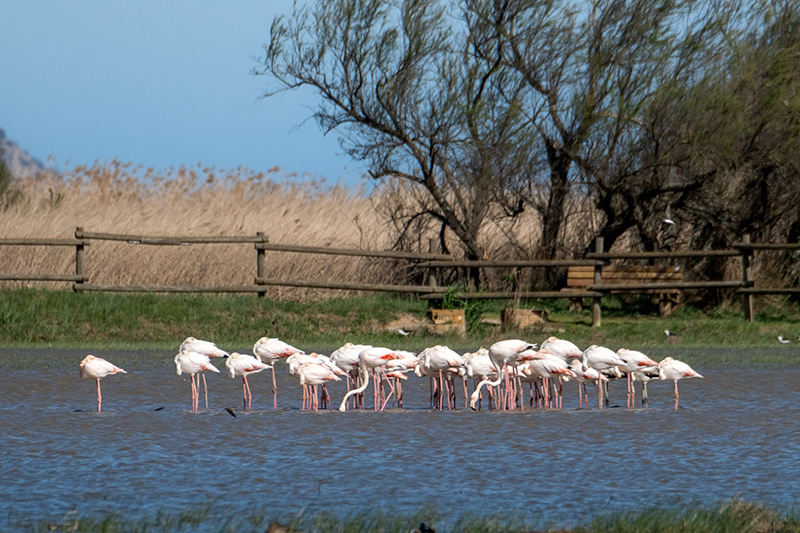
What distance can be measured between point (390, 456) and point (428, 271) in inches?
509

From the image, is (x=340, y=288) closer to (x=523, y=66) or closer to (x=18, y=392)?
(x=523, y=66)

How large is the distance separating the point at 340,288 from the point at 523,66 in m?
5.41

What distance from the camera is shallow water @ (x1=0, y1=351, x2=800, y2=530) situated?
21.3ft

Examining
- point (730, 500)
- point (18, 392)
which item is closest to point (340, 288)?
point (18, 392)

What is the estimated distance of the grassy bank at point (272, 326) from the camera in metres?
17.8

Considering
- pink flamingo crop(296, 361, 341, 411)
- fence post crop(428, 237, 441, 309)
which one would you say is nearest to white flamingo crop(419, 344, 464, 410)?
pink flamingo crop(296, 361, 341, 411)

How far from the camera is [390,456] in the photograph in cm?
794

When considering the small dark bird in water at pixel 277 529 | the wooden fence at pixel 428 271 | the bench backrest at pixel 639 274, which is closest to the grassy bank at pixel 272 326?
the wooden fence at pixel 428 271

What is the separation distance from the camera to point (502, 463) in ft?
25.2

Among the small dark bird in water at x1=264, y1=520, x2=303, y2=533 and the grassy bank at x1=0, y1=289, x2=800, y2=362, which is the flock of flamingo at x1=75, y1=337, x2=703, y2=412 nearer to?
the small dark bird in water at x1=264, y1=520, x2=303, y2=533

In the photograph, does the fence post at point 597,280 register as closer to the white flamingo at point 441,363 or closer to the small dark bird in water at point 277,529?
the white flamingo at point 441,363

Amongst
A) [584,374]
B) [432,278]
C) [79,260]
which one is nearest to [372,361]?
[584,374]

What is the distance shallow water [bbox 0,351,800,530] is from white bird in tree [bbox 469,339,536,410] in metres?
0.26

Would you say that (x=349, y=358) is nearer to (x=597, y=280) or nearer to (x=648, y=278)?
(x=597, y=280)
